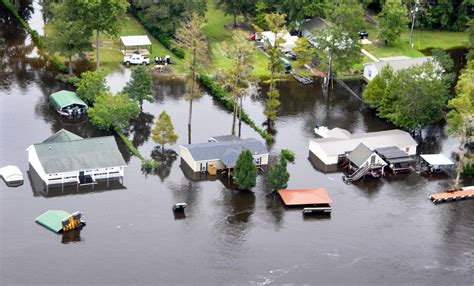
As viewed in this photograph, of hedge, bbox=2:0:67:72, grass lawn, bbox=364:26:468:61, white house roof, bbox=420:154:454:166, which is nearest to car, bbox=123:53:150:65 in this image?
hedge, bbox=2:0:67:72

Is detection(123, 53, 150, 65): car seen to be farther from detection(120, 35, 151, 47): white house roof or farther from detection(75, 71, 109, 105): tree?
detection(75, 71, 109, 105): tree

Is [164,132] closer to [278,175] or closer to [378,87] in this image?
[278,175]

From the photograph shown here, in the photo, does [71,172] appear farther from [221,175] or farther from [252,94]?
[252,94]

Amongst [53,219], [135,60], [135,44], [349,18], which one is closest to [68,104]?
[135,60]

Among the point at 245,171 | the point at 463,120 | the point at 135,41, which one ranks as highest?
the point at 135,41

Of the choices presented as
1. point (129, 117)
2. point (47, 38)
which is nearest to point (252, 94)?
point (129, 117)

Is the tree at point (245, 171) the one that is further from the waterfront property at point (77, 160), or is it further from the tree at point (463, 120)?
the tree at point (463, 120)
